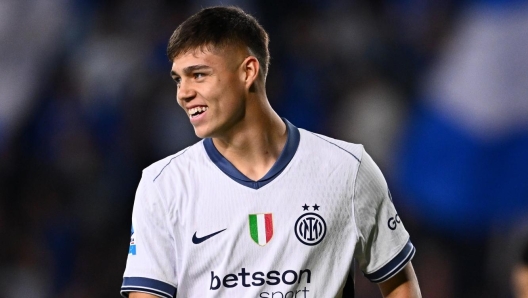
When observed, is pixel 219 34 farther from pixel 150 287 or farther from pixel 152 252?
pixel 150 287

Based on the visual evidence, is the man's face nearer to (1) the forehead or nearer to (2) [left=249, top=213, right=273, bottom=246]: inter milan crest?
(1) the forehead

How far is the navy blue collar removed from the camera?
3111mm

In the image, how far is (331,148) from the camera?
3246 mm

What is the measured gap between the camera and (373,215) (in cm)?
317

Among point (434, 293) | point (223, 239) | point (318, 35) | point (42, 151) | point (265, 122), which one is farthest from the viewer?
point (318, 35)

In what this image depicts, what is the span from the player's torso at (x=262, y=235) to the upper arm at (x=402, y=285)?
28 centimetres

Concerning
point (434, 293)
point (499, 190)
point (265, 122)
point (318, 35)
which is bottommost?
point (434, 293)

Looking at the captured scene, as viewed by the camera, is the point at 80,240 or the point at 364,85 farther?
the point at 364,85

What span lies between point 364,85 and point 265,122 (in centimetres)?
306

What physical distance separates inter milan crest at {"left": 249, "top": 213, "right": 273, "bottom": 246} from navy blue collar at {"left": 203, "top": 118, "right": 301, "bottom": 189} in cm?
12

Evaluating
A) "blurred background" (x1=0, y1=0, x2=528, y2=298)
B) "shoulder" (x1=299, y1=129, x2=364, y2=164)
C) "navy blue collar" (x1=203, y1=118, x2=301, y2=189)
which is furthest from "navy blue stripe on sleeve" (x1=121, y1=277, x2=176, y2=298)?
"blurred background" (x1=0, y1=0, x2=528, y2=298)

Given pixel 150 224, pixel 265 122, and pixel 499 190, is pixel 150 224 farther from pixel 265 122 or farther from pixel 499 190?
pixel 499 190

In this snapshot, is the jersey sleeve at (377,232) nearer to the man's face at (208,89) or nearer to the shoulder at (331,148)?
the shoulder at (331,148)

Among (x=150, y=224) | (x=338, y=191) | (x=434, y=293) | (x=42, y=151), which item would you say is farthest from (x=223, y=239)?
(x=42, y=151)
